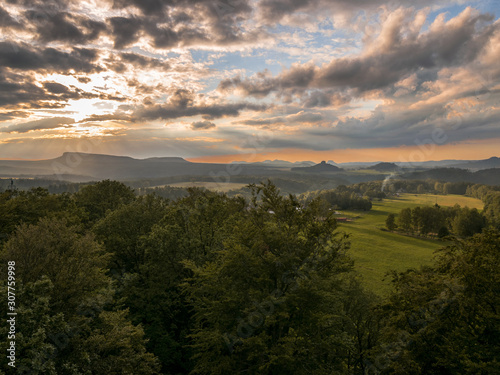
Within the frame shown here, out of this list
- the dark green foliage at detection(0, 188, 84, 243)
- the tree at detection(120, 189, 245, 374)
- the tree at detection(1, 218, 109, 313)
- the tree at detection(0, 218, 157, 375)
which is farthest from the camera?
the dark green foliage at detection(0, 188, 84, 243)

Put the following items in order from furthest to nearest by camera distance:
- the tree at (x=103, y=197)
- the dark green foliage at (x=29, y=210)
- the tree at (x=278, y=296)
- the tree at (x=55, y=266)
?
1. the tree at (x=103, y=197)
2. the dark green foliage at (x=29, y=210)
3. the tree at (x=278, y=296)
4. the tree at (x=55, y=266)

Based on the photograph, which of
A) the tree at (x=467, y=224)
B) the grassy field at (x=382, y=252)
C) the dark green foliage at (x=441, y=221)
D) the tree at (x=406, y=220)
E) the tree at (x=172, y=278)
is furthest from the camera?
the tree at (x=406, y=220)

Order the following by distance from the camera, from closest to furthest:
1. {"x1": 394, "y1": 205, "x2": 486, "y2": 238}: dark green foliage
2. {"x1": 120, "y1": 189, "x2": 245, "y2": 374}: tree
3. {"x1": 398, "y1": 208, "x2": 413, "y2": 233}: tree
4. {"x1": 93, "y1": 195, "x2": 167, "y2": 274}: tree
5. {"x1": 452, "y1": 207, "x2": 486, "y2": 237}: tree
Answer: {"x1": 120, "y1": 189, "x2": 245, "y2": 374}: tree, {"x1": 93, "y1": 195, "x2": 167, "y2": 274}: tree, {"x1": 452, "y1": 207, "x2": 486, "y2": 237}: tree, {"x1": 394, "y1": 205, "x2": 486, "y2": 238}: dark green foliage, {"x1": 398, "y1": 208, "x2": 413, "y2": 233}: tree

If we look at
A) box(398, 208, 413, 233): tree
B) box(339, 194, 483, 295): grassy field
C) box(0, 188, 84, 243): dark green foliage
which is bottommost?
box(339, 194, 483, 295): grassy field

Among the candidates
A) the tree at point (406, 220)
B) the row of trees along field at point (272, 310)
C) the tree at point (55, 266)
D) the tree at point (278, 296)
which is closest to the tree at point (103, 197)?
the row of trees along field at point (272, 310)

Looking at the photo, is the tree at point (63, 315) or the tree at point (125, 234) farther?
the tree at point (125, 234)

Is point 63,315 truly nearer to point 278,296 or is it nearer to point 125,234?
point 278,296

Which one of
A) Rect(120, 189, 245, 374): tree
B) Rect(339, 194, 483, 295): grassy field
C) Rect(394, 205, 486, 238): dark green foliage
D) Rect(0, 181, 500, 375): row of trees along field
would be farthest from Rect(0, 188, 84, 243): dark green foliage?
Rect(394, 205, 486, 238): dark green foliage

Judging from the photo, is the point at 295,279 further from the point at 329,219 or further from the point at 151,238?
the point at 151,238

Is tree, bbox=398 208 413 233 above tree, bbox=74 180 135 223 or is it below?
below

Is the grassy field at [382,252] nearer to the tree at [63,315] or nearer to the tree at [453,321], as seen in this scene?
the tree at [453,321]

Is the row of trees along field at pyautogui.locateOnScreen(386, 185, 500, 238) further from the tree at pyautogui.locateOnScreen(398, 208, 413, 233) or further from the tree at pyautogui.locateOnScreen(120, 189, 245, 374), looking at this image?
the tree at pyautogui.locateOnScreen(120, 189, 245, 374)
